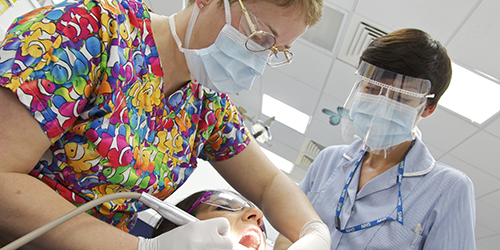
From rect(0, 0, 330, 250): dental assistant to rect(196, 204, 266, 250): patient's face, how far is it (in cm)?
12

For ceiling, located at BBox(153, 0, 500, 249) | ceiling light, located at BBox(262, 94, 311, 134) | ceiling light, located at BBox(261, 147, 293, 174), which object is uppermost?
ceiling, located at BBox(153, 0, 500, 249)

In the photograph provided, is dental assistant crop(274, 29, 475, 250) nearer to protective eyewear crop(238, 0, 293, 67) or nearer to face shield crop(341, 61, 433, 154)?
face shield crop(341, 61, 433, 154)

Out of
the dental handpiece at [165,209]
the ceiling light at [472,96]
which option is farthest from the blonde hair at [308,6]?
the ceiling light at [472,96]

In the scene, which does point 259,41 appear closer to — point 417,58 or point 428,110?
point 417,58

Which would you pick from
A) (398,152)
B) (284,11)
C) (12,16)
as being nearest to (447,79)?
(398,152)

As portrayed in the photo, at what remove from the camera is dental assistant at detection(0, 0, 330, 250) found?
0.70 m

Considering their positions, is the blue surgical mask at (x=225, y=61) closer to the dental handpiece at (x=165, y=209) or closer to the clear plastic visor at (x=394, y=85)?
the dental handpiece at (x=165, y=209)

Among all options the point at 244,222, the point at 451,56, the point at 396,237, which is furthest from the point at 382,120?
the point at 451,56

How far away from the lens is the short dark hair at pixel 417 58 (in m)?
1.56

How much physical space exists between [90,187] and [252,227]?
62 centimetres

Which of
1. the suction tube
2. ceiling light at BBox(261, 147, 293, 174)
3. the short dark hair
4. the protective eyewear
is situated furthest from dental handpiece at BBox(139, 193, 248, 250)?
ceiling light at BBox(261, 147, 293, 174)

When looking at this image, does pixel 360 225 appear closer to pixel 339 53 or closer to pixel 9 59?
pixel 9 59

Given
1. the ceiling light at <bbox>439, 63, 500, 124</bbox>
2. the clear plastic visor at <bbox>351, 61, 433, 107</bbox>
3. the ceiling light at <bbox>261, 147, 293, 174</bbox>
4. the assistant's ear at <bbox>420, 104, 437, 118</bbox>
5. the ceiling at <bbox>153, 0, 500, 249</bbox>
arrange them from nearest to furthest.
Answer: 1. the clear plastic visor at <bbox>351, 61, 433, 107</bbox>
2. the assistant's ear at <bbox>420, 104, 437, 118</bbox>
3. the ceiling at <bbox>153, 0, 500, 249</bbox>
4. the ceiling light at <bbox>439, 63, 500, 124</bbox>
5. the ceiling light at <bbox>261, 147, 293, 174</bbox>

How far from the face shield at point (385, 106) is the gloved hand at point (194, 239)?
3.81 ft
